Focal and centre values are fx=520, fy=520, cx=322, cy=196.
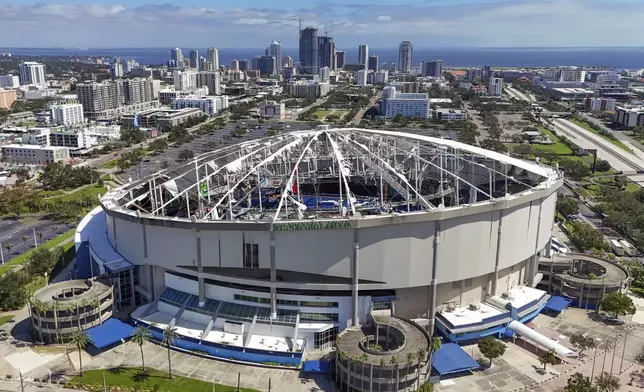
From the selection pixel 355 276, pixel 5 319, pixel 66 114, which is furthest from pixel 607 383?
pixel 66 114

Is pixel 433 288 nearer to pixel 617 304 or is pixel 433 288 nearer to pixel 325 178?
pixel 617 304

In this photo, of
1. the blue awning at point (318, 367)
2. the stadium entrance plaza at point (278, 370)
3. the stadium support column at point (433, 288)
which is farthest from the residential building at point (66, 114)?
the stadium support column at point (433, 288)

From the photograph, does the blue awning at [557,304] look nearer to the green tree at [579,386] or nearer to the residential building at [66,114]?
the green tree at [579,386]

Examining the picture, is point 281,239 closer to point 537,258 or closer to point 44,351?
point 44,351

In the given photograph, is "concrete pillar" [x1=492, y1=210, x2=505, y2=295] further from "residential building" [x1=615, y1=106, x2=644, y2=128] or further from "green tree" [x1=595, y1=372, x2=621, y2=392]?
"residential building" [x1=615, y1=106, x2=644, y2=128]

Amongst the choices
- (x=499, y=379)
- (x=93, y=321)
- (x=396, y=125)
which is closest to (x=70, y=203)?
(x=93, y=321)

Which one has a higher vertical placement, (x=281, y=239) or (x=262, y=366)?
(x=281, y=239)
